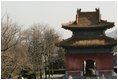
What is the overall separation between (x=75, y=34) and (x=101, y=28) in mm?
1534

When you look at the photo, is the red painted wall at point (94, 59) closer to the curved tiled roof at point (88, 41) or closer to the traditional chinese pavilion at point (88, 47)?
the traditional chinese pavilion at point (88, 47)

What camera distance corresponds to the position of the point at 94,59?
17875 millimetres

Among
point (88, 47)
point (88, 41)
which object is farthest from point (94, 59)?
point (88, 41)

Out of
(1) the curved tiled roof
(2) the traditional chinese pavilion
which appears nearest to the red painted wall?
(2) the traditional chinese pavilion

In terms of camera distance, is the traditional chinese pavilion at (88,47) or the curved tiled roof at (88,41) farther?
the curved tiled roof at (88,41)

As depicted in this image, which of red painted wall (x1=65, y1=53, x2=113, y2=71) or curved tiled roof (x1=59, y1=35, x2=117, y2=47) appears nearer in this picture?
red painted wall (x1=65, y1=53, x2=113, y2=71)

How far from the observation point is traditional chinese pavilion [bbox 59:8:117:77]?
1781 cm

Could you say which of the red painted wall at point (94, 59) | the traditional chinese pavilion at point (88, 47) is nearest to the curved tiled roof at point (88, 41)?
the traditional chinese pavilion at point (88, 47)

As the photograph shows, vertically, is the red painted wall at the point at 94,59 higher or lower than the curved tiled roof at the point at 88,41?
lower

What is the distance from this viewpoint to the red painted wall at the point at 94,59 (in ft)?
58.3

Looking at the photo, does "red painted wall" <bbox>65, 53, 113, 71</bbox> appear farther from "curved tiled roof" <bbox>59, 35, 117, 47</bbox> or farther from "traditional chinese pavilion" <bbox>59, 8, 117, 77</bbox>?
"curved tiled roof" <bbox>59, 35, 117, 47</bbox>

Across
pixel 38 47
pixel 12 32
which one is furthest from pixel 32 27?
pixel 12 32

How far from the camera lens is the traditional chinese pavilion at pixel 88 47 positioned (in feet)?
58.4

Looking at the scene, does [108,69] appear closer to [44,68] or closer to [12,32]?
[12,32]
